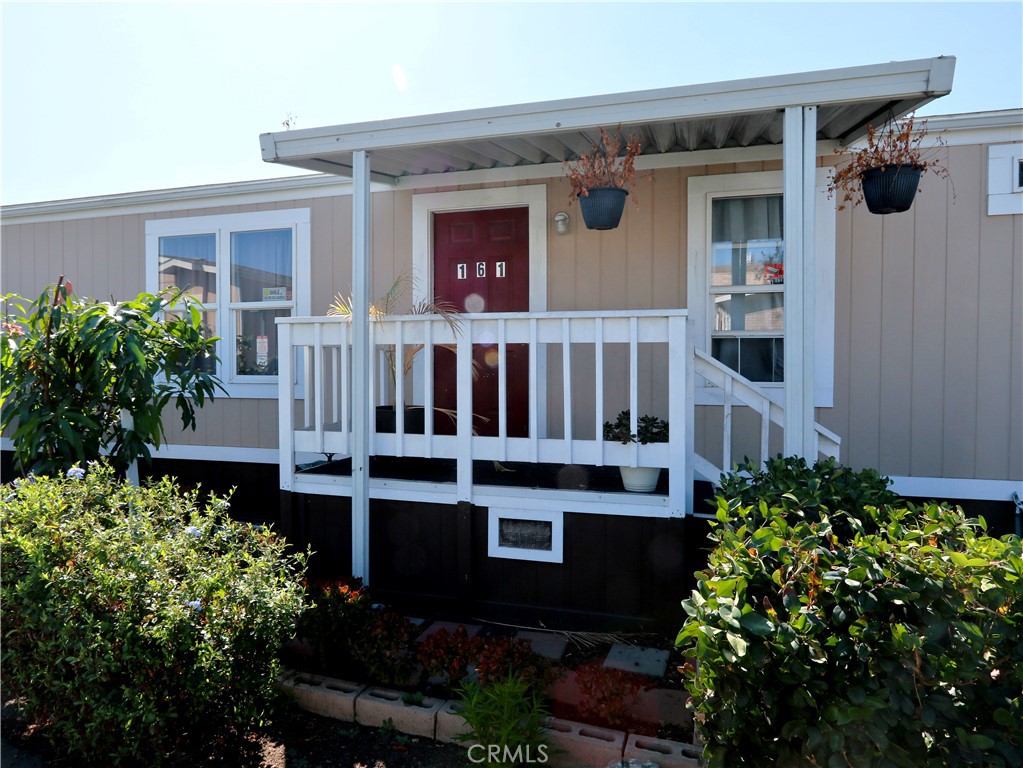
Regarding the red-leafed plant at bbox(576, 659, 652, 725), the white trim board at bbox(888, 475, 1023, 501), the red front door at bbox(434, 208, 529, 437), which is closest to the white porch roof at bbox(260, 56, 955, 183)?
the red front door at bbox(434, 208, 529, 437)

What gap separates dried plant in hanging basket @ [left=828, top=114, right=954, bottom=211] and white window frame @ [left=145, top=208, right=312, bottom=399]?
154 inches

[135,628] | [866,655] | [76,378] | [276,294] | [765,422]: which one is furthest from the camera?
[276,294]

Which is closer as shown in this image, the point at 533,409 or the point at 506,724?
the point at 506,724

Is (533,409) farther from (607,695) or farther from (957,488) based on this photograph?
(957,488)

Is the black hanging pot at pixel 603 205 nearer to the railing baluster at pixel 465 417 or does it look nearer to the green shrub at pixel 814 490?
the railing baluster at pixel 465 417

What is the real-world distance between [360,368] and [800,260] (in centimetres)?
240

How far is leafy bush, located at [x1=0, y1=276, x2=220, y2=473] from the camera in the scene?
412cm

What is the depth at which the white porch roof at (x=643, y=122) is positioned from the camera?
3.19 m

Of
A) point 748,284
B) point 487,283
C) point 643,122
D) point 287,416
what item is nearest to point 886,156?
point 748,284

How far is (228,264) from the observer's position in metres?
5.92

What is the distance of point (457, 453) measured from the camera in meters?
3.94

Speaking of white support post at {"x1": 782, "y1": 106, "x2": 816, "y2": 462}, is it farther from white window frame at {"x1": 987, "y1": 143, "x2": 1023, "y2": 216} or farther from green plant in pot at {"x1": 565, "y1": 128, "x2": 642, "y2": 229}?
white window frame at {"x1": 987, "y1": 143, "x2": 1023, "y2": 216}

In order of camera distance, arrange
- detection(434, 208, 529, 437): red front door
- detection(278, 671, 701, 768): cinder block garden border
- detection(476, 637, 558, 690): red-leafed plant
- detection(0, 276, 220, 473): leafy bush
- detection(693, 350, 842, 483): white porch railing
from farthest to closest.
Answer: detection(434, 208, 529, 437): red front door
detection(0, 276, 220, 473): leafy bush
detection(693, 350, 842, 483): white porch railing
detection(476, 637, 558, 690): red-leafed plant
detection(278, 671, 701, 768): cinder block garden border

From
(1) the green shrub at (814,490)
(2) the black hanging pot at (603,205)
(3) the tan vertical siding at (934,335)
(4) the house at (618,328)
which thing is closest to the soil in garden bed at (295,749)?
(4) the house at (618,328)
